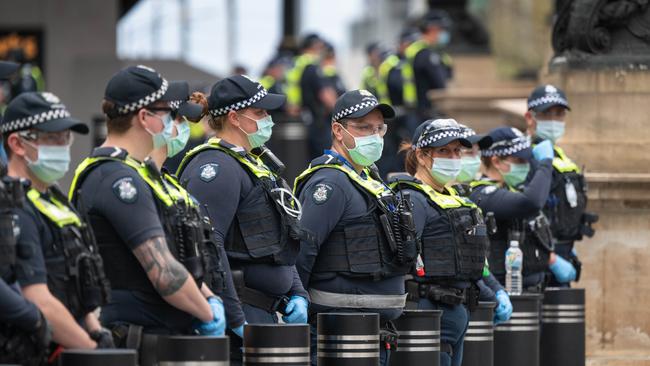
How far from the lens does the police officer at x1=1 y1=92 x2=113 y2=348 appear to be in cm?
794

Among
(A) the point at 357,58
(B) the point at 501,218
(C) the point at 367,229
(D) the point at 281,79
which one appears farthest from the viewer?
(A) the point at 357,58

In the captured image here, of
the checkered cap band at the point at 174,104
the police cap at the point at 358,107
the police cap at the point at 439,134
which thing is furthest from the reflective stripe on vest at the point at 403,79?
the checkered cap band at the point at 174,104

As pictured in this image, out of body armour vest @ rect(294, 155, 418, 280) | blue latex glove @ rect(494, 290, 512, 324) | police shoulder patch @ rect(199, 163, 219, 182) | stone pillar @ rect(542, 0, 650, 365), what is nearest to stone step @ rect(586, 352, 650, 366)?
stone pillar @ rect(542, 0, 650, 365)

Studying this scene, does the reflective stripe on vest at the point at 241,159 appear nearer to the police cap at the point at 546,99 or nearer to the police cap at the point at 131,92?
the police cap at the point at 131,92

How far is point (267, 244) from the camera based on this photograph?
969cm

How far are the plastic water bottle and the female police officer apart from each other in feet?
5.07

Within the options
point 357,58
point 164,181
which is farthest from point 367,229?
point 357,58

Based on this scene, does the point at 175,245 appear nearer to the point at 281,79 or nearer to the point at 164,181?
the point at 164,181

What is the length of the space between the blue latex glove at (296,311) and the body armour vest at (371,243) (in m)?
0.50

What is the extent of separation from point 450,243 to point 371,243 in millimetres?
987

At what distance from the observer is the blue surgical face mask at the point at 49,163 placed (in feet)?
26.1

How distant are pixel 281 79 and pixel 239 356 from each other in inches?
730

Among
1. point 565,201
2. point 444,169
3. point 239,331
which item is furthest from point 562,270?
point 239,331

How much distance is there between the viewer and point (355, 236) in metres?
10.3
